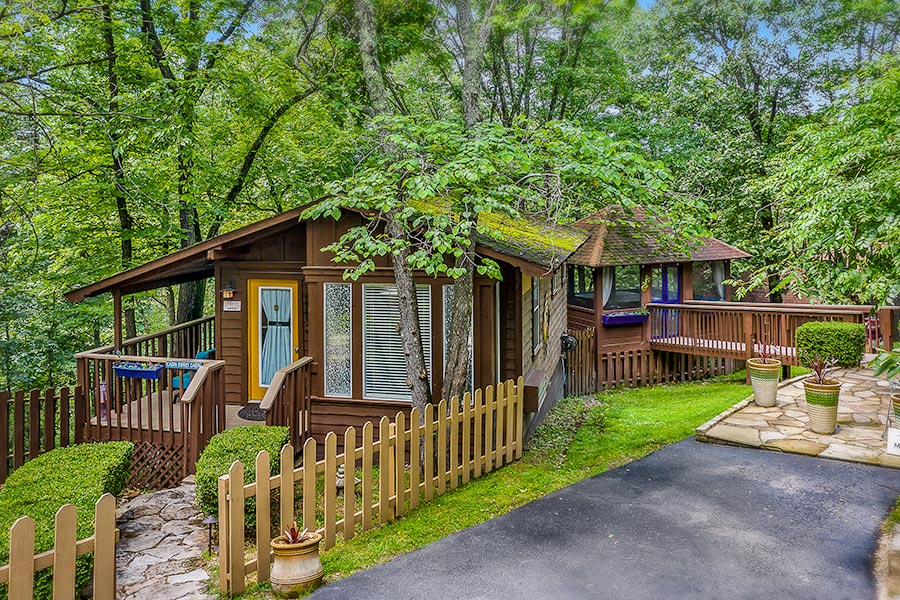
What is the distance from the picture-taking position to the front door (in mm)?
9250

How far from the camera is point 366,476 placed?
17.3ft

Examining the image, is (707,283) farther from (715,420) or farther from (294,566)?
(294,566)

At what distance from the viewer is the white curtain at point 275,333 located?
9.31 metres

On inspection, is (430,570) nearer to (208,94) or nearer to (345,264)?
(345,264)

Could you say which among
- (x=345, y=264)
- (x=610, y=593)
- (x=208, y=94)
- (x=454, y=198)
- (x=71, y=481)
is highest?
(x=208, y=94)

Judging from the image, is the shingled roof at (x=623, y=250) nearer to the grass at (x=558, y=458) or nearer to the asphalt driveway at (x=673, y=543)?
the grass at (x=558, y=458)

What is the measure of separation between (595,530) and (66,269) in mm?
13101

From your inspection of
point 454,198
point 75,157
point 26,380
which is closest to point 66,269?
point 26,380

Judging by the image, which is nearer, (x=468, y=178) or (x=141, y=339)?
(x=468, y=178)

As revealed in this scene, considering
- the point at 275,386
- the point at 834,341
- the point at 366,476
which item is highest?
the point at 834,341

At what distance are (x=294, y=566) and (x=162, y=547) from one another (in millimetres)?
2275

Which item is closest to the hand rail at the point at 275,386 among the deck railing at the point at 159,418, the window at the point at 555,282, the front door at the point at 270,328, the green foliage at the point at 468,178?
the deck railing at the point at 159,418

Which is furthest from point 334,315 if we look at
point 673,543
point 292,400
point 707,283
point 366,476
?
point 707,283

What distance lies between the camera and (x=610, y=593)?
414cm
